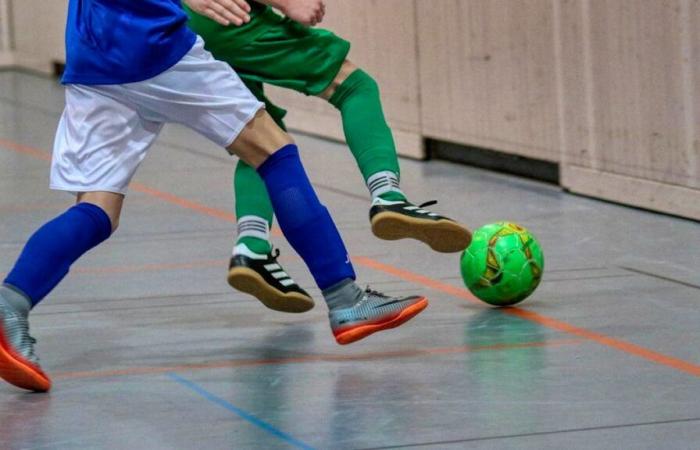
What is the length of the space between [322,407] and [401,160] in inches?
227

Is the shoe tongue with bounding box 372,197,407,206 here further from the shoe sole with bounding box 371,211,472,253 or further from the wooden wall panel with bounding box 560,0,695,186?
the wooden wall panel with bounding box 560,0,695,186

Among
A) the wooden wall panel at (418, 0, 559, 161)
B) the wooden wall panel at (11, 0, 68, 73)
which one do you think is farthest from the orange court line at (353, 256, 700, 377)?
the wooden wall panel at (11, 0, 68, 73)

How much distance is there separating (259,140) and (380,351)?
78 cm

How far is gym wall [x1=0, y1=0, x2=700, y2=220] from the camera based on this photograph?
23.8 ft

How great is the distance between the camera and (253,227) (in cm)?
541

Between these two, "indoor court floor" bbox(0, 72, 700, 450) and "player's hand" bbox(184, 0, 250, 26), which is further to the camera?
"player's hand" bbox(184, 0, 250, 26)

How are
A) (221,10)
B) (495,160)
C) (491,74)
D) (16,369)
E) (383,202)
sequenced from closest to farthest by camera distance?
(16,369), (221,10), (383,202), (491,74), (495,160)

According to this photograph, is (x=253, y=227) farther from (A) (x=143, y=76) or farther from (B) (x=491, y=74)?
(B) (x=491, y=74)

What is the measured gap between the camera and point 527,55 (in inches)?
333

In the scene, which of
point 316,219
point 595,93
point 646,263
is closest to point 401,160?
point 595,93

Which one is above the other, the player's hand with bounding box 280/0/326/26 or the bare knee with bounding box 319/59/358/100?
the player's hand with bounding box 280/0/326/26

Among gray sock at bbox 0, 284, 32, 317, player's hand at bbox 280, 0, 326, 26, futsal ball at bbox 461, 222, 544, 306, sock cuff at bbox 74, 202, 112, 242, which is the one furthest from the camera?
futsal ball at bbox 461, 222, 544, 306

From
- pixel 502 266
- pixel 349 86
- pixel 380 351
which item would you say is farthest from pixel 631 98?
pixel 380 351

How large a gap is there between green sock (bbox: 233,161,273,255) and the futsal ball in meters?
0.70
